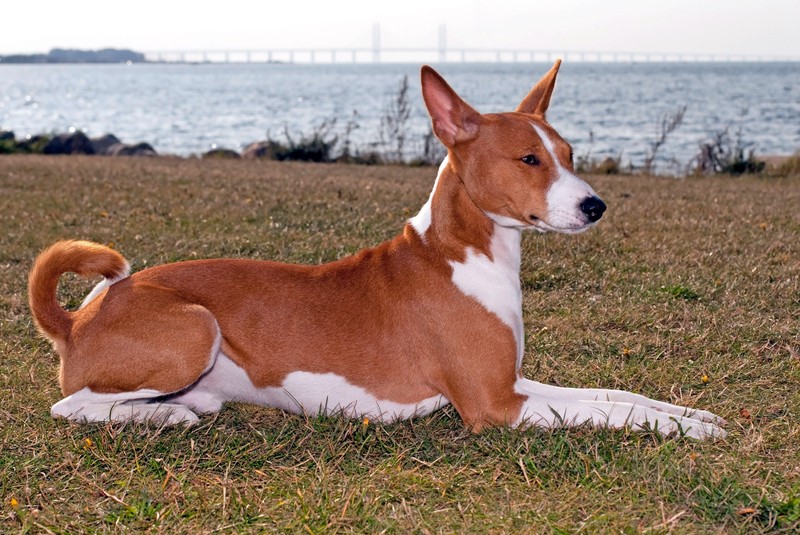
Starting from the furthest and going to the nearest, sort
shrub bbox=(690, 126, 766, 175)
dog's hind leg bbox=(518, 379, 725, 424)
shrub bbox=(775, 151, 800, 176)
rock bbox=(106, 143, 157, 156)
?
rock bbox=(106, 143, 157, 156) → shrub bbox=(690, 126, 766, 175) → shrub bbox=(775, 151, 800, 176) → dog's hind leg bbox=(518, 379, 725, 424)

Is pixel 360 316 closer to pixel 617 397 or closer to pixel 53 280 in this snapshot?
pixel 617 397

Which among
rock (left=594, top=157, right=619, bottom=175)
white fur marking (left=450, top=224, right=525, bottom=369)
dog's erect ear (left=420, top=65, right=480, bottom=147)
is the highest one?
dog's erect ear (left=420, top=65, right=480, bottom=147)

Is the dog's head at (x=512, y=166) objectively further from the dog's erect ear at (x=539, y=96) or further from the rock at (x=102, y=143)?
the rock at (x=102, y=143)

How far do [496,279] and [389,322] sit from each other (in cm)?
60

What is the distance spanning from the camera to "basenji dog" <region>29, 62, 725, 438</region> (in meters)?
4.57

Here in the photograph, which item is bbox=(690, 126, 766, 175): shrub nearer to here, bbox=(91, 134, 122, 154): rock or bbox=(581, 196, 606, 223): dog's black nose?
bbox=(581, 196, 606, 223): dog's black nose

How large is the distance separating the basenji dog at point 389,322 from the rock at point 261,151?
15.5 meters

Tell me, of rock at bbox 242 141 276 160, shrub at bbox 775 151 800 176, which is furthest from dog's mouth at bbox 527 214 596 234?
rock at bbox 242 141 276 160

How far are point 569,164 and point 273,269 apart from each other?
166 cm

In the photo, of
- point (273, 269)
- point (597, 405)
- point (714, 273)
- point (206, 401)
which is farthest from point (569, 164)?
point (714, 273)

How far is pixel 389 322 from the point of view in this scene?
15.5 ft

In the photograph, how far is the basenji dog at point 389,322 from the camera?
15.0 ft

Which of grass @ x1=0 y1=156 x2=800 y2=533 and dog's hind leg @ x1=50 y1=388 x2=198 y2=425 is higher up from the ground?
dog's hind leg @ x1=50 y1=388 x2=198 y2=425

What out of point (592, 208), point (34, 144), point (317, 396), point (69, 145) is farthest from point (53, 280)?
point (34, 144)
